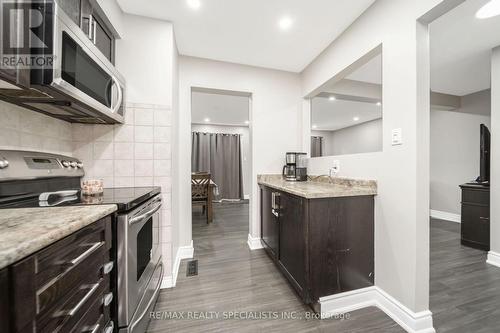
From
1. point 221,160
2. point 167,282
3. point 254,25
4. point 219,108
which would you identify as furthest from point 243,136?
point 167,282

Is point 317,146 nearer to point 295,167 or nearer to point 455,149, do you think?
point 455,149

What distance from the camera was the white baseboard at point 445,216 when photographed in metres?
3.68

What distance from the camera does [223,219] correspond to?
3977mm

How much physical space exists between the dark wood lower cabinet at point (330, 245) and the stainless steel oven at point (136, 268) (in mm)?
1092

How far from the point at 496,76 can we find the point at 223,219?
171 inches

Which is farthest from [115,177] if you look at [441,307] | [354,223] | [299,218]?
[441,307]

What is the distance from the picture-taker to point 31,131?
1188 millimetres

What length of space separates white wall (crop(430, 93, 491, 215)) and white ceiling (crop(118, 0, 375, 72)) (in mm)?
3488

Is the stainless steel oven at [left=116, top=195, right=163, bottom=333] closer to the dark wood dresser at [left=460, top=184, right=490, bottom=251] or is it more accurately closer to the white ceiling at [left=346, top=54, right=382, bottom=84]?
the white ceiling at [left=346, top=54, right=382, bottom=84]

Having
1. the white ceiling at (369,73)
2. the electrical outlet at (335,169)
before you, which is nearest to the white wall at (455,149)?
the white ceiling at (369,73)

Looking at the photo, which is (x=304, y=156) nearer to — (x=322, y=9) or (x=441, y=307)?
(x=322, y=9)

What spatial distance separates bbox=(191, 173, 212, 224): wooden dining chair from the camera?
3730 mm

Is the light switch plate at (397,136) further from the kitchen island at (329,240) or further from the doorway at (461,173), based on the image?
the doorway at (461,173)

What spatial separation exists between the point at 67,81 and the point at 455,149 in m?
5.61
